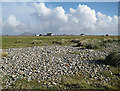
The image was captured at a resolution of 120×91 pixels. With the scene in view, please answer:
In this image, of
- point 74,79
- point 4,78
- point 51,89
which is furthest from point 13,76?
point 74,79

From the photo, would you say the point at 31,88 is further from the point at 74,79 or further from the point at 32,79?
the point at 74,79

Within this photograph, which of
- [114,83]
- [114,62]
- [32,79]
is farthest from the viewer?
[114,62]

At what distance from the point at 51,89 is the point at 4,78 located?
3.11 metres

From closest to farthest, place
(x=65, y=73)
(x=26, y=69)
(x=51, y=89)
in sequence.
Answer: (x=51, y=89)
(x=65, y=73)
(x=26, y=69)

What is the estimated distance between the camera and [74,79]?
643 cm

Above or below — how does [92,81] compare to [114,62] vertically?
below

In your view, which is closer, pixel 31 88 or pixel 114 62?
pixel 31 88

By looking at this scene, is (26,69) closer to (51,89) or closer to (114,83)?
(51,89)

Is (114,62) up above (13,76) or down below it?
above

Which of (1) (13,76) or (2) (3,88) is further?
(1) (13,76)

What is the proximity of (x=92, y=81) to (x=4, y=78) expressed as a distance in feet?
16.9

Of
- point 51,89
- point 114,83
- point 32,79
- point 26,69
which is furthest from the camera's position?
point 26,69

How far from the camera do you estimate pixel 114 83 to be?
19.8 feet

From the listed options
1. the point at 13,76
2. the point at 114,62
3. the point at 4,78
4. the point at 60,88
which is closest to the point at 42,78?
the point at 60,88
